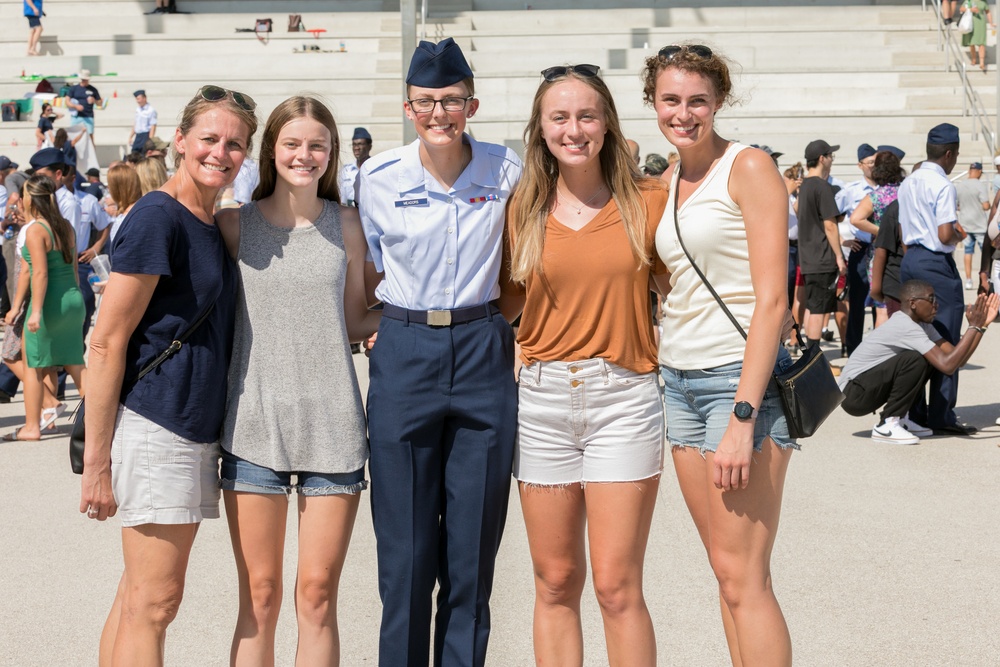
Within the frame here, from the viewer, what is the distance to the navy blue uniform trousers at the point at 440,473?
11.4ft

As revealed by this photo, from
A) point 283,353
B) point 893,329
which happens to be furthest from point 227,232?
point 893,329

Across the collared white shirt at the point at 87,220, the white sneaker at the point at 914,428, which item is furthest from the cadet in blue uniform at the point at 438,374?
the collared white shirt at the point at 87,220

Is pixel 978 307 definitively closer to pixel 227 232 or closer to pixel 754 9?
pixel 227 232

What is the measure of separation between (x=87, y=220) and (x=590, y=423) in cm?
927

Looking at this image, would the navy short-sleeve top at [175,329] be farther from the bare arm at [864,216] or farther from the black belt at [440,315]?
the bare arm at [864,216]

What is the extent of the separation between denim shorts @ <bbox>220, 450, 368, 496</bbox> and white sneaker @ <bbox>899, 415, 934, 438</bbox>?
5563mm

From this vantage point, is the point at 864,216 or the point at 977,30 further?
the point at 977,30

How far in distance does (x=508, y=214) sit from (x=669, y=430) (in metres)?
0.81

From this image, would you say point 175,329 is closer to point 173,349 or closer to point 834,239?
point 173,349

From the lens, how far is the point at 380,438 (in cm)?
353

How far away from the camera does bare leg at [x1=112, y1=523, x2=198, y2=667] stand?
338 cm

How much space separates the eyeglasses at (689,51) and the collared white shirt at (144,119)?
61.1 ft

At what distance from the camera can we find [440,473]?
360cm

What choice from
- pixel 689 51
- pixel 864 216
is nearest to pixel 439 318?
pixel 689 51
